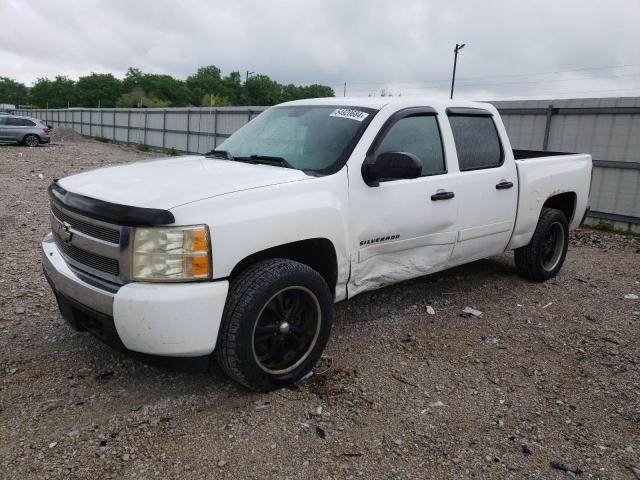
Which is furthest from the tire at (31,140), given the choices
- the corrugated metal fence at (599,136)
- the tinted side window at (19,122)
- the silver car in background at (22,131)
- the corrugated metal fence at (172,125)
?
the corrugated metal fence at (599,136)

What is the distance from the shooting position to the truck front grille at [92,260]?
2.86 metres

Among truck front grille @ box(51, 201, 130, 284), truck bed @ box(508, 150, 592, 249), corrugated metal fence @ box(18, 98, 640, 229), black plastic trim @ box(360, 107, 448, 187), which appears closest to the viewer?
truck front grille @ box(51, 201, 130, 284)

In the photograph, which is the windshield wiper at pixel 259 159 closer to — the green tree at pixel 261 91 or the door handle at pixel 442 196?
the door handle at pixel 442 196

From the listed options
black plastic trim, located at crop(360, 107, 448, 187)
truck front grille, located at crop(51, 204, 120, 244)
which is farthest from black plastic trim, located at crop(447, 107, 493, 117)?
truck front grille, located at crop(51, 204, 120, 244)

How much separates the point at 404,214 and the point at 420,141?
26.9 inches

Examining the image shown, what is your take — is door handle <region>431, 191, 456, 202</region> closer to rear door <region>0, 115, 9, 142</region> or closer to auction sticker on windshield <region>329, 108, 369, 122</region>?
auction sticker on windshield <region>329, 108, 369, 122</region>

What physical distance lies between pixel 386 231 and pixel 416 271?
1.96ft

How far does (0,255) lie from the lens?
5.98m

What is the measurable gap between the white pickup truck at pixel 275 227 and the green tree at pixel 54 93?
11754cm

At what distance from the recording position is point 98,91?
104m

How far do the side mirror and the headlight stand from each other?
129cm

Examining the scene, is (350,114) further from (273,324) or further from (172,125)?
Answer: (172,125)

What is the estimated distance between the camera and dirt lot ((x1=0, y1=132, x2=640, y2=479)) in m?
2.67

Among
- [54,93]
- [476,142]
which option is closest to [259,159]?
[476,142]
